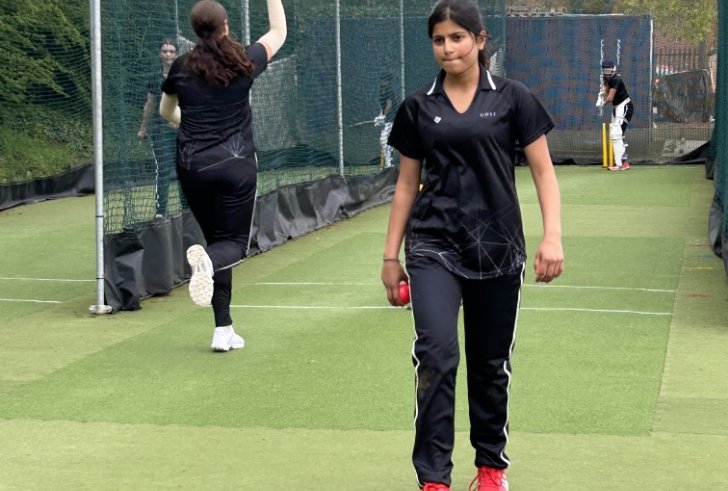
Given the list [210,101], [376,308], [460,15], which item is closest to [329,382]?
[210,101]

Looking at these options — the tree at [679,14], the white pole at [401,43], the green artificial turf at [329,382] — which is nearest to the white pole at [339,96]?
the white pole at [401,43]

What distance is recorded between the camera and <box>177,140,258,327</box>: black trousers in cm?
767

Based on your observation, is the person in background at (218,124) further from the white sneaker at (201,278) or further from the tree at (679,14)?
the tree at (679,14)

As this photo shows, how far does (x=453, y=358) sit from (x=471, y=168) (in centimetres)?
68

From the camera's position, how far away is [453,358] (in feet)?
15.5

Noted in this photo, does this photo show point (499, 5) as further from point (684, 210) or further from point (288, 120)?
point (288, 120)

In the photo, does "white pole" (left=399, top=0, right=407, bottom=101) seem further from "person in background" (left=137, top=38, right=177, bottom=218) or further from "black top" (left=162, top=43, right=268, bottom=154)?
"black top" (left=162, top=43, right=268, bottom=154)

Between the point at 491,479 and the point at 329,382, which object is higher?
the point at 491,479

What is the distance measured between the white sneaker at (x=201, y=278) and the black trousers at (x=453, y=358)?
2169 millimetres

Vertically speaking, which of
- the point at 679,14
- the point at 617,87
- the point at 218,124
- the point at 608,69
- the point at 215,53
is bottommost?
the point at 218,124

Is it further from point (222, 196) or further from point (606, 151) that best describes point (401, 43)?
point (222, 196)

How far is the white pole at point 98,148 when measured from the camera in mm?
9391

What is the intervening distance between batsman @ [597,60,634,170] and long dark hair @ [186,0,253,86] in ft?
50.0

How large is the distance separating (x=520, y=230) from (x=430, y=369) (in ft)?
2.16
